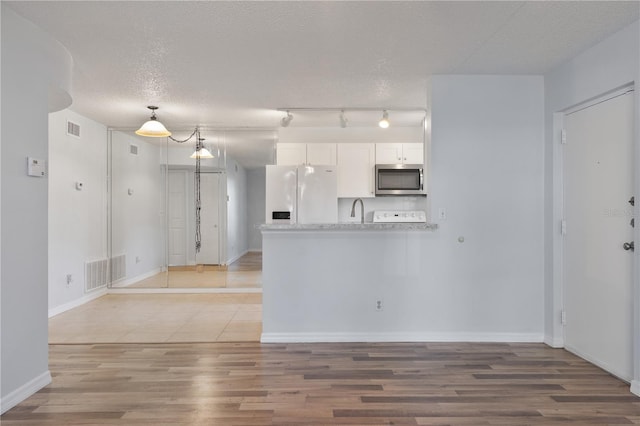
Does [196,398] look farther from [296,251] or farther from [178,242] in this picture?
[178,242]

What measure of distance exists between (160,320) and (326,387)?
8.40ft

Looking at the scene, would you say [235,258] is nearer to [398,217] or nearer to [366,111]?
[398,217]

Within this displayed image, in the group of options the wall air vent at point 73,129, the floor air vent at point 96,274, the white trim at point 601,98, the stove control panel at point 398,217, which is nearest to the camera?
the white trim at point 601,98

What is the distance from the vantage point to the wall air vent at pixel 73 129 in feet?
16.6

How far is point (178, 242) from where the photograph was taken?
21.1 feet

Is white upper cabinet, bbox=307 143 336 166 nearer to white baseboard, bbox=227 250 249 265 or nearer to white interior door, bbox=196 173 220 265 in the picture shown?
white interior door, bbox=196 173 220 265

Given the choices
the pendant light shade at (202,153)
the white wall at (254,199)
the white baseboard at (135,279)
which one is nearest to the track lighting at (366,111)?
the pendant light shade at (202,153)

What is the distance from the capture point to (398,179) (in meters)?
5.80

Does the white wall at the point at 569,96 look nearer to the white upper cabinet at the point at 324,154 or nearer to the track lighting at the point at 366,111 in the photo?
the track lighting at the point at 366,111

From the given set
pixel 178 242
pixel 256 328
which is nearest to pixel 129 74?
pixel 256 328

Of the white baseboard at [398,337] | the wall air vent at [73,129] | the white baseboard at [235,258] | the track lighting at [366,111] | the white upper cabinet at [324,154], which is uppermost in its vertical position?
the track lighting at [366,111]

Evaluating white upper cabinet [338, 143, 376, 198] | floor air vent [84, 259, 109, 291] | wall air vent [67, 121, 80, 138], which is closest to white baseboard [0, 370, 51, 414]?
floor air vent [84, 259, 109, 291]

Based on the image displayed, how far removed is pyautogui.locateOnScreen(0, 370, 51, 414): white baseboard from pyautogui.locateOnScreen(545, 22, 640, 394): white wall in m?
3.81

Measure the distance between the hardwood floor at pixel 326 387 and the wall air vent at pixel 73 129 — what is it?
111 inches
